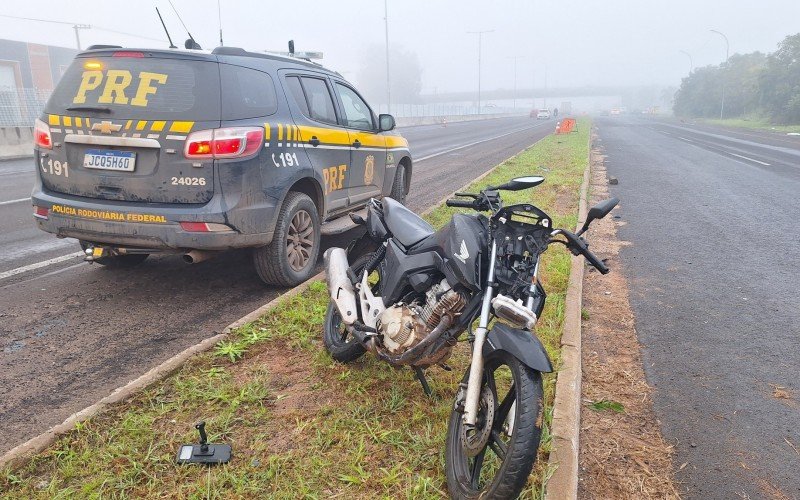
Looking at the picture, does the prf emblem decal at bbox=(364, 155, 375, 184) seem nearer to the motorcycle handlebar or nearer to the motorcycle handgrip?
the motorcycle handgrip

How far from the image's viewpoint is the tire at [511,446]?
2217 millimetres

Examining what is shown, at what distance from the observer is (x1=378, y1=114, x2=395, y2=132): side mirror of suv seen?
22.0 feet

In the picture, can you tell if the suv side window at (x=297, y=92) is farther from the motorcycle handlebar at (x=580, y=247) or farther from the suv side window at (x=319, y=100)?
the motorcycle handlebar at (x=580, y=247)

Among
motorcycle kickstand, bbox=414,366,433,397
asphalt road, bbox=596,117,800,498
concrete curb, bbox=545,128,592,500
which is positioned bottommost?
asphalt road, bbox=596,117,800,498

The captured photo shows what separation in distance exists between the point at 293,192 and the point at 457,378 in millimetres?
2342

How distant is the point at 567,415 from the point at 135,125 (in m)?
3.59

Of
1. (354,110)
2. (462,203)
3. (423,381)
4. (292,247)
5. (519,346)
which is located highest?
(354,110)

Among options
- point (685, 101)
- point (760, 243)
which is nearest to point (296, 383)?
point (760, 243)

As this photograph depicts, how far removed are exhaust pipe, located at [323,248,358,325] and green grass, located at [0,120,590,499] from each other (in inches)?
16.8

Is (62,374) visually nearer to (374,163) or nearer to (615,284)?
(374,163)

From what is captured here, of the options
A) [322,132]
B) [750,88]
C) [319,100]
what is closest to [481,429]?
[322,132]

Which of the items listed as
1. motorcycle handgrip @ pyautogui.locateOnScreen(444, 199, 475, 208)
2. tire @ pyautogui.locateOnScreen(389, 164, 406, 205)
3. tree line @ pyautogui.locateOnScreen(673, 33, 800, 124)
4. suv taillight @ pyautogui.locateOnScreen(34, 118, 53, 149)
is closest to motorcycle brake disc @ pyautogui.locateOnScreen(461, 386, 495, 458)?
motorcycle handgrip @ pyautogui.locateOnScreen(444, 199, 475, 208)

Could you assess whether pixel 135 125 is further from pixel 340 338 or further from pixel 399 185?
pixel 399 185

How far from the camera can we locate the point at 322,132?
214 inches
